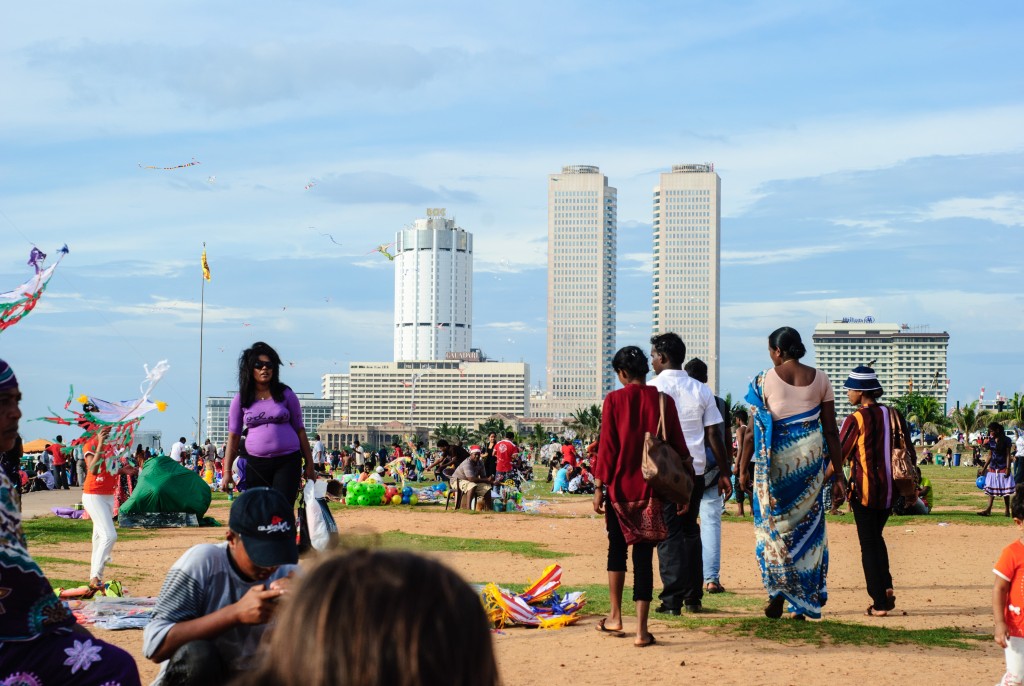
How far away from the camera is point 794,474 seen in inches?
303

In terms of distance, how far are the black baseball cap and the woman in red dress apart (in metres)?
3.50

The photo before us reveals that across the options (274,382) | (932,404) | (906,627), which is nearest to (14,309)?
(274,382)

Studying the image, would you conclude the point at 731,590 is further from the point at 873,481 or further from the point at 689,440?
the point at 689,440

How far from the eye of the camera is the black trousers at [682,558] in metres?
7.63

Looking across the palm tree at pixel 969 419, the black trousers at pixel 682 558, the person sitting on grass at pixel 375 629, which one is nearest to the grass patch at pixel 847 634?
the black trousers at pixel 682 558

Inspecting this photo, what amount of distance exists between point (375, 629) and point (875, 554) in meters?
7.33

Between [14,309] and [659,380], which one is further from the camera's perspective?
[14,309]

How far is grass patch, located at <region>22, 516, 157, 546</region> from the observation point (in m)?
14.9

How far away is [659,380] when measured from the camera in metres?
8.11

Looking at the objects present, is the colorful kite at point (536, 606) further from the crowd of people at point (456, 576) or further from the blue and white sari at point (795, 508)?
the blue and white sari at point (795, 508)

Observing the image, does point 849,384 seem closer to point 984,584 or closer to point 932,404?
point 984,584

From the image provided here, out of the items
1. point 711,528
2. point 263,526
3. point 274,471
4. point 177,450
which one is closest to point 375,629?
point 263,526

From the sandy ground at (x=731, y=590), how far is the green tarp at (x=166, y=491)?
0.80 meters

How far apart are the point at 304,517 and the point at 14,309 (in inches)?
281
